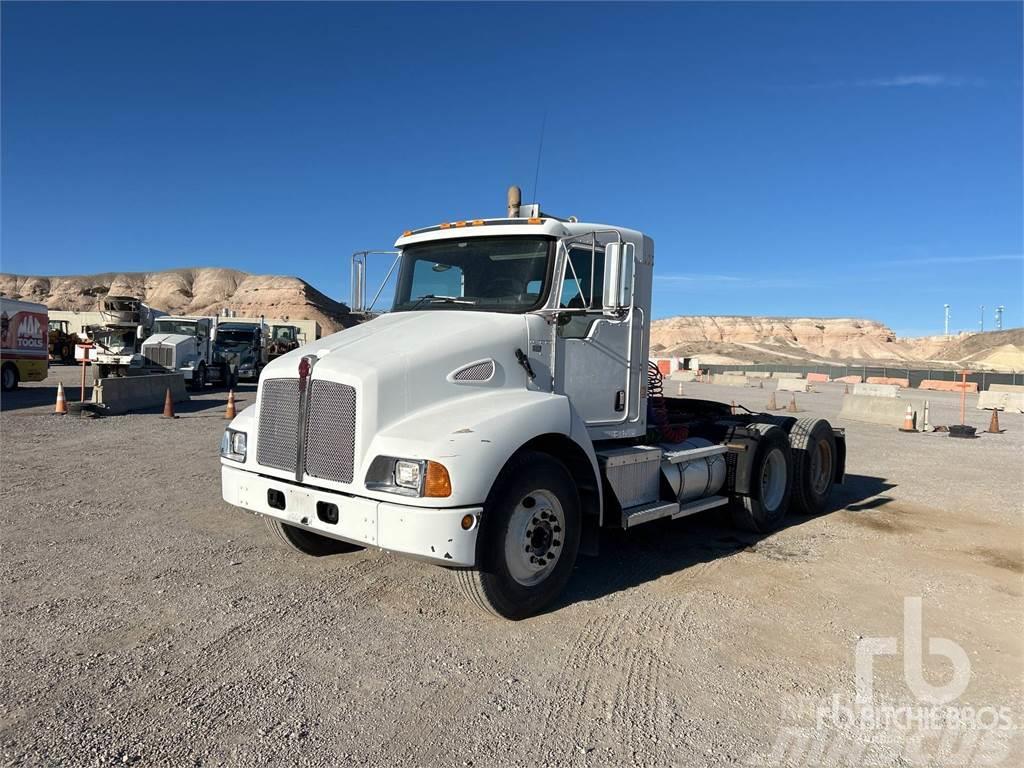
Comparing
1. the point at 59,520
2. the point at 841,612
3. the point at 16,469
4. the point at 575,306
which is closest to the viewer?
the point at 841,612

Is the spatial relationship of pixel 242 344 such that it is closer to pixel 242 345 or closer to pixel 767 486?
pixel 242 345

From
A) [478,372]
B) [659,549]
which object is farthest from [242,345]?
[478,372]

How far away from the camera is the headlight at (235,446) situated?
5.06m

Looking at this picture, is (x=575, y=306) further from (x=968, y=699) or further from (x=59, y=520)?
(x=59, y=520)

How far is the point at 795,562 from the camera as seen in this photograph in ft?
20.3

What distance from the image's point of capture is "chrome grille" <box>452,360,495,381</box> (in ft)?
15.6

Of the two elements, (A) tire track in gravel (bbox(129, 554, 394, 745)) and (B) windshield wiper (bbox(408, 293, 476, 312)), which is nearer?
(A) tire track in gravel (bbox(129, 554, 394, 745))

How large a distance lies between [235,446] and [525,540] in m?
2.25

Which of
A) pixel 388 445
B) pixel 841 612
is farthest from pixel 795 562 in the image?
pixel 388 445

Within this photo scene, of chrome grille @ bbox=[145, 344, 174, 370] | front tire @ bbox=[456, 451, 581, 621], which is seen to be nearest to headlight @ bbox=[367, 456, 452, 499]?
front tire @ bbox=[456, 451, 581, 621]

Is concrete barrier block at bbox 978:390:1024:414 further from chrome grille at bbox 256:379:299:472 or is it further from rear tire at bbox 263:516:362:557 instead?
chrome grille at bbox 256:379:299:472

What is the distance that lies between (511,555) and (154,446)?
8.87 meters

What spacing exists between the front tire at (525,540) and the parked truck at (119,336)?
22279 millimetres

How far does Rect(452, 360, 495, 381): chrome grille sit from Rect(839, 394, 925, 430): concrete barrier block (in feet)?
53.0
